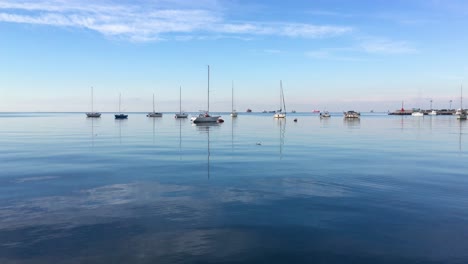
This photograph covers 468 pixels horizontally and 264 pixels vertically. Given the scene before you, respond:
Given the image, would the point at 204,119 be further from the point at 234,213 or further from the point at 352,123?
the point at 234,213

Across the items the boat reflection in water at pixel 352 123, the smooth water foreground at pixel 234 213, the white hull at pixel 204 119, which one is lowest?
the smooth water foreground at pixel 234 213

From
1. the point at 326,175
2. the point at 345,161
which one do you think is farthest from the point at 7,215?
the point at 345,161

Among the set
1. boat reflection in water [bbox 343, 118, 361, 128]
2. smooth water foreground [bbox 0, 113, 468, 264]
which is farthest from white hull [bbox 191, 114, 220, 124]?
smooth water foreground [bbox 0, 113, 468, 264]

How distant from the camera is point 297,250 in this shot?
1152 centimetres

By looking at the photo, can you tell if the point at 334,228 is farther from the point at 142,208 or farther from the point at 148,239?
the point at 142,208

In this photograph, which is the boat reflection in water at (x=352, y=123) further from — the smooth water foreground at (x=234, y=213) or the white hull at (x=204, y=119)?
the smooth water foreground at (x=234, y=213)

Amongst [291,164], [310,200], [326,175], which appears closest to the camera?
[310,200]

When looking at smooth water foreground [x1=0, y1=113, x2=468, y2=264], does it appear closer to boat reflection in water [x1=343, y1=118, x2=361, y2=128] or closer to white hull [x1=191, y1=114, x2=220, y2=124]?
boat reflection in water [x1=343, y1=118, x2=361, y2=128]

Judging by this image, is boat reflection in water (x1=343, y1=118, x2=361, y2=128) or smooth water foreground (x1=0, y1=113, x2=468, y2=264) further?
boat reflection in water (x1=343, y1=118, x2=361, y2=128)

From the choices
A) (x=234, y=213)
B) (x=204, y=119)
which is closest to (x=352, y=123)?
(x=204, y=119)

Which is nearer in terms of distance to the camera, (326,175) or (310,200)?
(310,200)

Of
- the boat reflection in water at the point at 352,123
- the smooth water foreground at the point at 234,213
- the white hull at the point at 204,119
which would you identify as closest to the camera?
the smooth water foreground at the point at 234,213

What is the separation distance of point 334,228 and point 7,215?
41.6 feet

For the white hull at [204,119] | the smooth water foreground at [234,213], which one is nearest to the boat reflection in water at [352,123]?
the white hull at [204,119]
